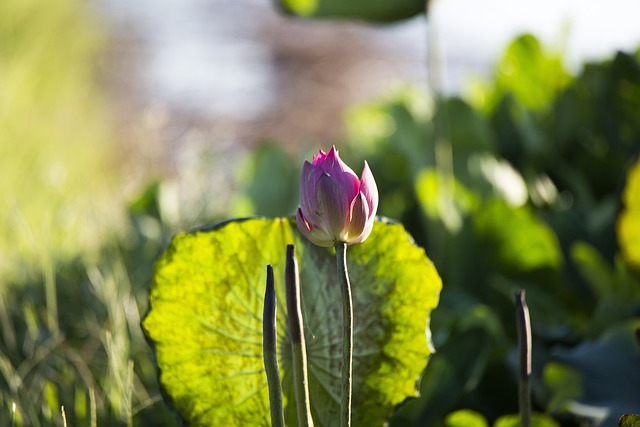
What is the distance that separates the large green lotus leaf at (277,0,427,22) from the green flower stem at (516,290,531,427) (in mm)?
494

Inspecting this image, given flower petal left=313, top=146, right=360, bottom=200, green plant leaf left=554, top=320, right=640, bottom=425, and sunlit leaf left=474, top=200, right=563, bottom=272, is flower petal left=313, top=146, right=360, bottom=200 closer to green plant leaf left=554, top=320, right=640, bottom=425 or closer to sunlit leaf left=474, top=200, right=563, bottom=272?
green plant leaf left=554, top=320, right=640, bottom=425

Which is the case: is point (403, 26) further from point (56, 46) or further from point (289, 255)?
point (56, 46)

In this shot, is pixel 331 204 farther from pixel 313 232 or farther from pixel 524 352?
pixel 524 352

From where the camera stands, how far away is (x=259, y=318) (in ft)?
1.52

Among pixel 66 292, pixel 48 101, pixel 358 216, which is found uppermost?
pixel 358 216

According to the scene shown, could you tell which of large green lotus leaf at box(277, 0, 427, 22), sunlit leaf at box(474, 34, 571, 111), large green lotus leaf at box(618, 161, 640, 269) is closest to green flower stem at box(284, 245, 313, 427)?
large green lotus leaf at box(618, 161, 640, 269)

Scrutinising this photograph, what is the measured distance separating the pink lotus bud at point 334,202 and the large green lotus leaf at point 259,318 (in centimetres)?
10

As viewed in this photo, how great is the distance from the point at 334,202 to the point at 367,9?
54 centimetres

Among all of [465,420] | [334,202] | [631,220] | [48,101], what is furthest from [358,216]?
[48,101]

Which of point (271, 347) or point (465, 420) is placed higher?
point (271, 347)

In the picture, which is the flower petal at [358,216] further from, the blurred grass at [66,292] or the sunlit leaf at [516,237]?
the sunlit leaf at [516,237]

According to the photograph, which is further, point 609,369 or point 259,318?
point 609,369

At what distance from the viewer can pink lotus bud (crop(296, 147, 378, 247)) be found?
362 millimetres

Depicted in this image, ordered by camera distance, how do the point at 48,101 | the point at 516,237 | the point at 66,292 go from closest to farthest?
1. the point at 516,237
2. the point at 66,292
3. the point at 48,101
